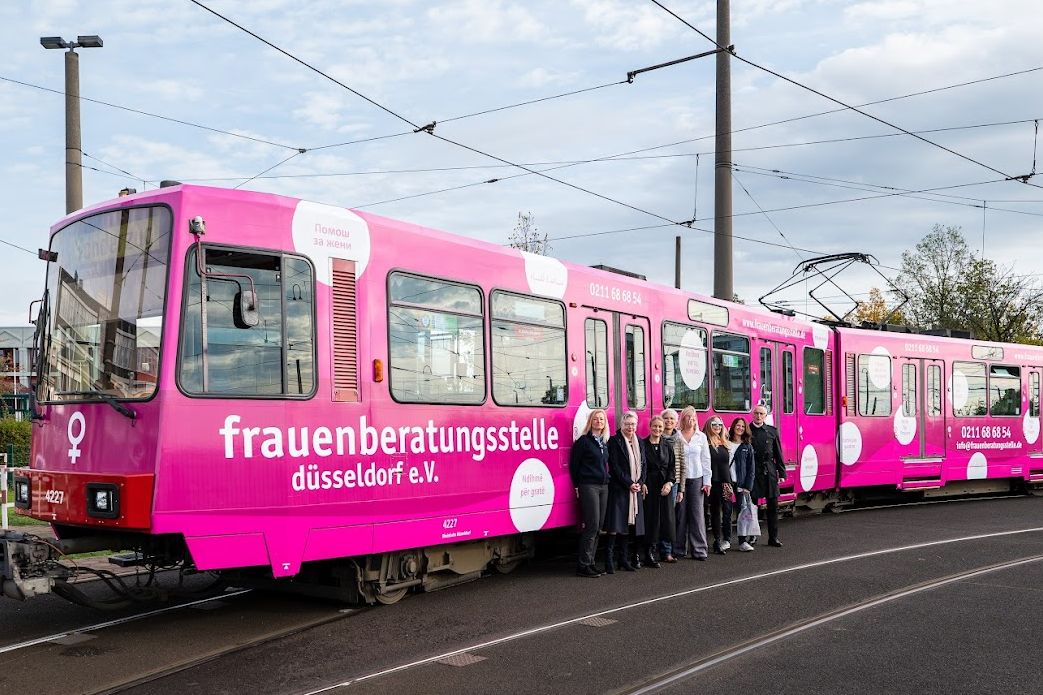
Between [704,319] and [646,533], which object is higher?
[704,319]

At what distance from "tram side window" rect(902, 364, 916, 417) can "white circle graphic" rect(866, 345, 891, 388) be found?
1.54 ft

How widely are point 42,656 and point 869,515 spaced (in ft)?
42.4

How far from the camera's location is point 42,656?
6852 millimetres

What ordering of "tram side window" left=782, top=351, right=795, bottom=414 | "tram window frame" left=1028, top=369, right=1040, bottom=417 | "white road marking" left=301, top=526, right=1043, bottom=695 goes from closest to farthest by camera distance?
"white road marking" left=301, top=526, right=1043, bottom=695, "tram side window" left=782, top=351, right=795, bottom=414, "tram window frame" left=1028, top=369, right=1040, bottom=417

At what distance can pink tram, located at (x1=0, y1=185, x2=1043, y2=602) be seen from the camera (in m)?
6.98

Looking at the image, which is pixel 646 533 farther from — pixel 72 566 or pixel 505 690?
pixel 72 566

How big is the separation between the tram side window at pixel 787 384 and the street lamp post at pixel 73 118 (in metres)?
10.1

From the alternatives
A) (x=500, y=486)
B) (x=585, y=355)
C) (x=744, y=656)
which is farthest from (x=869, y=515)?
(x=744, y=656)

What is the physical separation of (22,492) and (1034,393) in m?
19.4

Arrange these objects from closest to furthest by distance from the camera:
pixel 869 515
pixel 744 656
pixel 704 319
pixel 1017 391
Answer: pixel 744 656
pixel 704 319
pixel 869 515
pixel 1017 391

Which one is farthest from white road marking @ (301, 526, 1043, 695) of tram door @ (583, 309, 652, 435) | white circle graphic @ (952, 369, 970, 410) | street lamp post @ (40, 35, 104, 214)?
street lamp post @ (40, 35, 104, 214)

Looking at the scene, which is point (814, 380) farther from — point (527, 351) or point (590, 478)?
point (527, 351)

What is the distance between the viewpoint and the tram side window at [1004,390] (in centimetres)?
1984

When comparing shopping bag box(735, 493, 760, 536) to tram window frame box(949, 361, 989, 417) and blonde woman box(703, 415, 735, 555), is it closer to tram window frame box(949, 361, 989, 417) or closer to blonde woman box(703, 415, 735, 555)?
blonde woman box(703, 415, 735, 555)
